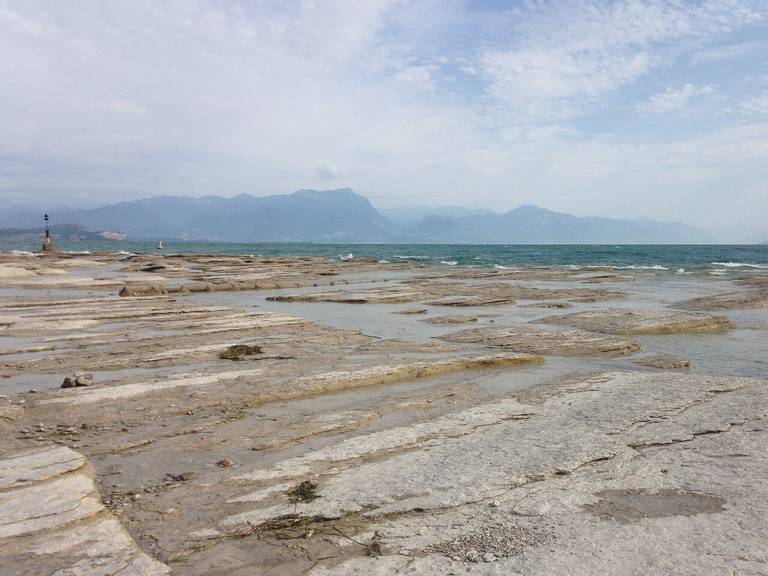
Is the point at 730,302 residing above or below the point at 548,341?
above

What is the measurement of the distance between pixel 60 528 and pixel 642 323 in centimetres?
1828

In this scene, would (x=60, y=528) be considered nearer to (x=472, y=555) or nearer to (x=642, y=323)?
(x=472, y=555)

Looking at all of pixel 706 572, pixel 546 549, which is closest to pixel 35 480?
pixel 546 549

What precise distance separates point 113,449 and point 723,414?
947 centimetres

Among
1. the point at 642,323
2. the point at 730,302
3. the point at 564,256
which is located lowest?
the point at 642,323

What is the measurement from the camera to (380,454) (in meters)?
7.10

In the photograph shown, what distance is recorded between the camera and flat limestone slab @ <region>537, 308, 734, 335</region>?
18.0 metres

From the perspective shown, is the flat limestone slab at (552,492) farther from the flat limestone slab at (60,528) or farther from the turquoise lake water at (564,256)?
the turquoise lake water at (564,256)

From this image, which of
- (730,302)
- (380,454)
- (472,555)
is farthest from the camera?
(730,302)

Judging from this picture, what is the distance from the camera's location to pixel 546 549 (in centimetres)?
467

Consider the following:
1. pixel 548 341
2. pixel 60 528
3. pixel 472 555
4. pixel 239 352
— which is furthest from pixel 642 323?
pixel 60 528

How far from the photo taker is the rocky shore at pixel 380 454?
471cm

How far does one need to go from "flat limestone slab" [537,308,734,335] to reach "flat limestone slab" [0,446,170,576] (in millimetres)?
15931

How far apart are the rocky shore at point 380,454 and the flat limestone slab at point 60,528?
0.02 m
